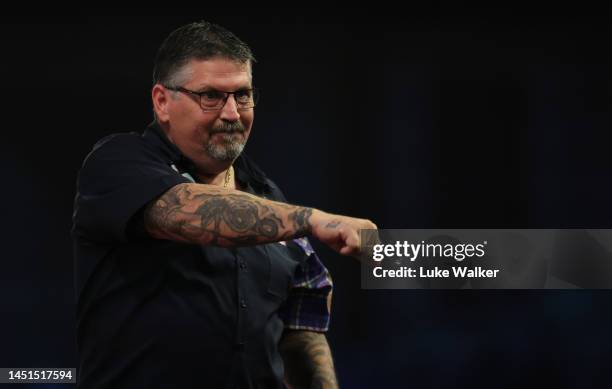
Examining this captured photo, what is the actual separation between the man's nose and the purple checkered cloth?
1.19 feet

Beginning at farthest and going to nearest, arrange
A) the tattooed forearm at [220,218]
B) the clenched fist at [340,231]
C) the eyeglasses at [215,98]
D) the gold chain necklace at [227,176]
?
the gold chain necklace at [227,176] → the eyeglasses at [215,98] → the tattooed forearm at [220,218] → the clenched fist at [340,231]

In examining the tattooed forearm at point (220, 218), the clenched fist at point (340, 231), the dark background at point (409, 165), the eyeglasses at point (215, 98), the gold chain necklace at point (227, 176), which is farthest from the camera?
the dark background at point (409, 165)

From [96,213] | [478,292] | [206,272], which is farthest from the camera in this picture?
[478,292]

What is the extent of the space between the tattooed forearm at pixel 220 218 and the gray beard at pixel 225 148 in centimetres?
28

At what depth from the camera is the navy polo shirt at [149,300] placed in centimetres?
166

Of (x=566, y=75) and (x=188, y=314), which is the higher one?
(x=566, y=75)

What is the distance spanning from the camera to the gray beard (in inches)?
72.6

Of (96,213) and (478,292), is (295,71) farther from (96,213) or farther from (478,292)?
(96,213)

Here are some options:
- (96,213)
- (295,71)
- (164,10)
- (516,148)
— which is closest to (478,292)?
(516,148)

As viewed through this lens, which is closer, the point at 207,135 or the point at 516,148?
the point at 207,135

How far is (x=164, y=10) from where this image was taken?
12.2ft

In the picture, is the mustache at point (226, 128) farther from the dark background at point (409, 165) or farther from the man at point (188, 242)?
the dark background at point (409, 165)

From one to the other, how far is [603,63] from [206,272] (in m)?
2.41

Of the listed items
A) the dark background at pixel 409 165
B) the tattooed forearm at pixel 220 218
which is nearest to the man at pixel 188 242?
the tattooed forearm at pixel 220 218
